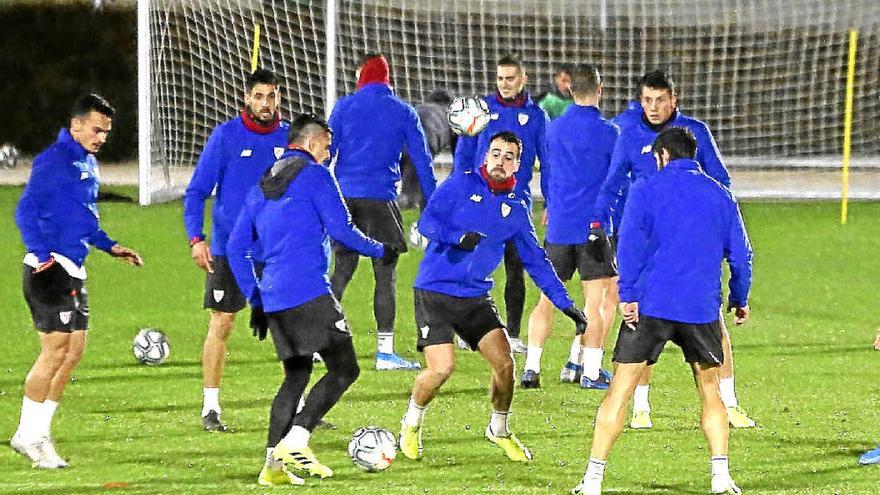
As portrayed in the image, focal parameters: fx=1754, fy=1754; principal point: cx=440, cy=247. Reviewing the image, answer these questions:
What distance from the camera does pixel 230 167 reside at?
9586 mm

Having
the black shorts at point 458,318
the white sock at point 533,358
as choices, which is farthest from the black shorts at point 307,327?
the white sock at point 533,358

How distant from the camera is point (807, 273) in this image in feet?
55.6

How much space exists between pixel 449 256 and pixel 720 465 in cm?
175

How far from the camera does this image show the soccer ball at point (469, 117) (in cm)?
1119

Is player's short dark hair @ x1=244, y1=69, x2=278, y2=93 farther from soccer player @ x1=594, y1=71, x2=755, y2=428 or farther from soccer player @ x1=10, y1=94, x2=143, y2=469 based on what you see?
soccer player @ x1=594, y1=71, x2=755, y2=428

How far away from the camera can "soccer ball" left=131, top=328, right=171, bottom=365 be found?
1189cm

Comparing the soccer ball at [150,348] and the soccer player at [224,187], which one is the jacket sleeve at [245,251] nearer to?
the soccer player at [224,187]

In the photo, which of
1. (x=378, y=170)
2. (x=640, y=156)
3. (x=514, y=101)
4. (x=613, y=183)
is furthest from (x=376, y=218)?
(x=640, y=156)

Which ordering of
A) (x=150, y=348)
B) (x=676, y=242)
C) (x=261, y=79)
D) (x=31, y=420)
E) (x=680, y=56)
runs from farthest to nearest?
(x=680, y=56) < (x=150, y=348) < (x=261, y=79) < (x=31, y=420) < (x=676, y=242)

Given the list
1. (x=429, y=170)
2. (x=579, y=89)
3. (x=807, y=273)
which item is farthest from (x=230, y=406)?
(x=807, y=273)

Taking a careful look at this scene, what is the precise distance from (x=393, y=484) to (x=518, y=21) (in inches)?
706

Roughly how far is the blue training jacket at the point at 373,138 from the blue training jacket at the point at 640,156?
1998 mm

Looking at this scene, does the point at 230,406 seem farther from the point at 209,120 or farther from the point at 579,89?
the point at 209,120

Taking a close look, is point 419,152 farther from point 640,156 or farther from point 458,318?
point 458,318
